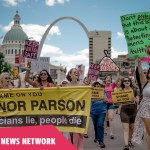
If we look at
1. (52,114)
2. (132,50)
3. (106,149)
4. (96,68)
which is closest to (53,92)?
(52,114)

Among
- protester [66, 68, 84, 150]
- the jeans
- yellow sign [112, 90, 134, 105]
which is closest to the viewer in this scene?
protester [66, 68, 84, 150]

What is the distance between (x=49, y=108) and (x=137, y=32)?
9.27ft

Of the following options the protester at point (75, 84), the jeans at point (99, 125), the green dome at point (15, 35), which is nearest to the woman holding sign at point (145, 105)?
the protester at point (75, 84)

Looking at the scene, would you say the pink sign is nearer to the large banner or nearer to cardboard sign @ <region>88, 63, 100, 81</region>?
the large banner

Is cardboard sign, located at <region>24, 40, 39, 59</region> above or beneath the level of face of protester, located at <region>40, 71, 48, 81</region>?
above

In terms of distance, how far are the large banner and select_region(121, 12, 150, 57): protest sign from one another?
186cm

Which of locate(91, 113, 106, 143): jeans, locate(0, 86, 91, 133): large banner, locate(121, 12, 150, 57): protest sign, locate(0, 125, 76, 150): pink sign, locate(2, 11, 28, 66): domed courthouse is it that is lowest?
locate(91, 113, 106, 143): jeans

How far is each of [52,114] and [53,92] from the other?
0.36 metres

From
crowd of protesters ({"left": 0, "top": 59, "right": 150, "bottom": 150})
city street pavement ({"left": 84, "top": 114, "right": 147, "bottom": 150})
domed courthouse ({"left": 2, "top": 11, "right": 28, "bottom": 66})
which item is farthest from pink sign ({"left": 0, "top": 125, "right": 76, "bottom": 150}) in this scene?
domed courthouse ({"left": 2, "top": 11, "right": 28, "bottom": 66})

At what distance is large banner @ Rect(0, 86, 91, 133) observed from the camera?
650 centimetres

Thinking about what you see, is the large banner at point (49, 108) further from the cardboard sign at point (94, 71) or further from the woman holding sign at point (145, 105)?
the cardboard sign at point (94, 71)

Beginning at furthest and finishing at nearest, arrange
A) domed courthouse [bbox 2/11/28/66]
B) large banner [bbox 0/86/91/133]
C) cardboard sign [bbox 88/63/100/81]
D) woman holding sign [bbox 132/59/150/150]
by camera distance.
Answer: domed courthouse [bbox 2/11/28/66], cardboard sign [bbox 88/63/100/81], woman holding sign [bbox 132/59/150/150], large banner [bbox 0/86/91/133]

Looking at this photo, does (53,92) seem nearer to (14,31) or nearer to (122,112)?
(122,112)

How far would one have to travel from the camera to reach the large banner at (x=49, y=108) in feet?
21.3
